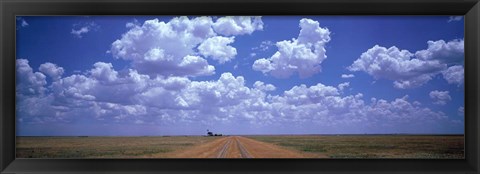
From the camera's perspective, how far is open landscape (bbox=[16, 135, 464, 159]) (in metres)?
2.99

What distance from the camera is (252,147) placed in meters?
3.04

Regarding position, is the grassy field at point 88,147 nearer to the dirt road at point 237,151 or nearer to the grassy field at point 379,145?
the dirt road at point 237,151

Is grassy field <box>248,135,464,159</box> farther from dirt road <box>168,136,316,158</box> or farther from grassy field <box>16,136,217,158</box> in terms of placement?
grassy field <box>16,136,217,158</box>

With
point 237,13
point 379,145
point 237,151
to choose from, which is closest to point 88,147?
point 237,151

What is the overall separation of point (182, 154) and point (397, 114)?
1.47m

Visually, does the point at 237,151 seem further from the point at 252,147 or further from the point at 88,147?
the point at 88,147

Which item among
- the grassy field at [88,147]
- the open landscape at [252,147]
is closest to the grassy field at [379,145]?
the open landscape at [252,147]

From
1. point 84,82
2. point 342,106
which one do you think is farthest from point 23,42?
point 342,106

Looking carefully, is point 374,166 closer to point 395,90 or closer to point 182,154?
point 395,90

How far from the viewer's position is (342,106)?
313 centimetres

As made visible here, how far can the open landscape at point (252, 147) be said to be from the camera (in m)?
2.99

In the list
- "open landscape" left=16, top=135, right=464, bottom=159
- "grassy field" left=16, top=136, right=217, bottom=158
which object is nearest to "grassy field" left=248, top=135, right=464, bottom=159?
"open landscape" left=16, top=135, right=464, bottom=159

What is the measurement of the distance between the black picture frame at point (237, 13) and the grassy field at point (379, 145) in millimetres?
56

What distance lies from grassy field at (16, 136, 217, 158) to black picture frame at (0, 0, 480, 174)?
0.17ft
